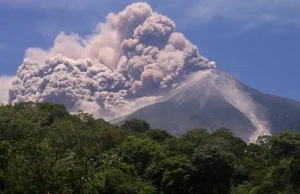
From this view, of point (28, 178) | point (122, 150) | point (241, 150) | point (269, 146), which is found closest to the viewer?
point (28, 178)

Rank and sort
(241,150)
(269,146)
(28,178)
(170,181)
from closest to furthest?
1. (28,178)
2. (269,146)
3. (170,181)
4. (241,150)

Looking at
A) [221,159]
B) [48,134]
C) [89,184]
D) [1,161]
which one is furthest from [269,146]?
[1,161]

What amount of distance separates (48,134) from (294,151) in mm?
13772

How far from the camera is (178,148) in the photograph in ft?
137

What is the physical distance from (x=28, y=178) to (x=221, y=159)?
51.8 ft

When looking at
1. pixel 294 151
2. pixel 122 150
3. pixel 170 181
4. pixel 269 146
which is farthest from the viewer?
pixel 122 150

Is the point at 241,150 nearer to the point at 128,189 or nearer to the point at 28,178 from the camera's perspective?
the point at 128,189

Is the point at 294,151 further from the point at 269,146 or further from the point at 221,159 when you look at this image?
the point at 221,159

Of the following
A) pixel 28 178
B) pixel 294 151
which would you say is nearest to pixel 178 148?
pixel 294 151

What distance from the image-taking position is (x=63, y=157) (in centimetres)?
2639

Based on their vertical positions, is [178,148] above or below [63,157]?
above

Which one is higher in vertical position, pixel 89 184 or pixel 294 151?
pixel 294 151

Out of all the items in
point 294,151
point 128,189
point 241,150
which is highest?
point 241,150

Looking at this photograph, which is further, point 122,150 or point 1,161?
point 122,150
